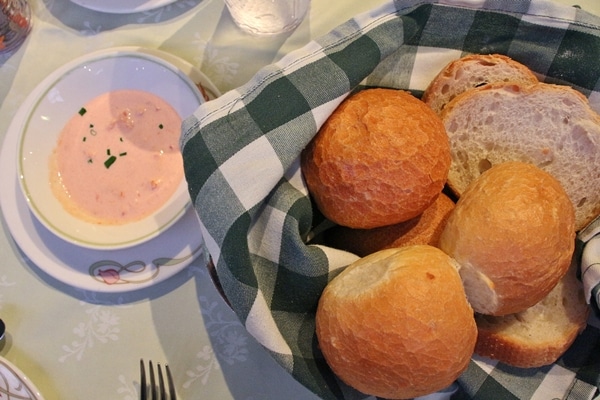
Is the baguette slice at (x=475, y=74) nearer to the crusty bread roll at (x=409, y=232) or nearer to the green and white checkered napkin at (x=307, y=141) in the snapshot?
the green and white checkered napkin at (x=307, y=141)

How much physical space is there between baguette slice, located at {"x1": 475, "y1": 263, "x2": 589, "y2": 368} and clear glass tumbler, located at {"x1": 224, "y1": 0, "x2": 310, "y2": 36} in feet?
2.16

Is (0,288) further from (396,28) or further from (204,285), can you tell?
(396,28)

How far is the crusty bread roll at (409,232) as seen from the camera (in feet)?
2.98

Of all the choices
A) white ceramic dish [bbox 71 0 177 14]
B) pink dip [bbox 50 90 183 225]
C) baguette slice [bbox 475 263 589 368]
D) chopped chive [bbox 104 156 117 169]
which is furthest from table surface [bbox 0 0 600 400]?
baguette slice [bbox 475 263 589 368]

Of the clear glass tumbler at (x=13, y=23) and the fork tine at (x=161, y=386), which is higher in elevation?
the clear glass tumbler at (x=13, y=23)

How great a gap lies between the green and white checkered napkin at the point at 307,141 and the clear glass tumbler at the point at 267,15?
253 millimetres

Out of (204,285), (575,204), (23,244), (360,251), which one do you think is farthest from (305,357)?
(23,244)

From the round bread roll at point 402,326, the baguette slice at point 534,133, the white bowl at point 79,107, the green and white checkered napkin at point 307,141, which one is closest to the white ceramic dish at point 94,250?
the white bowl at point 79,107

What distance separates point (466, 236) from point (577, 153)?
0.91ft

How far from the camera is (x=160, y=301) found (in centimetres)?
108

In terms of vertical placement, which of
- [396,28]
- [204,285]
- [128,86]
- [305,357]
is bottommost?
[204,285]

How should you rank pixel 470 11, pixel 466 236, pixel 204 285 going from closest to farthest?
pixel 466 236 < pixel 470 11 < pixel 204 285

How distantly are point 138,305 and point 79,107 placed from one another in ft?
1.36

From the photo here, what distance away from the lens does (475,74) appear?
3.08 feet
